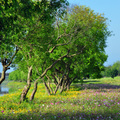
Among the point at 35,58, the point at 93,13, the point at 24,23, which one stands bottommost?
the point at 35,58

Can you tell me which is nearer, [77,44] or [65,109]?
[65,109]

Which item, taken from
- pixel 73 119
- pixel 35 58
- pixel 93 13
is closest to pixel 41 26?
pixel 35 58

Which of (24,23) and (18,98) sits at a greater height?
(24,23)

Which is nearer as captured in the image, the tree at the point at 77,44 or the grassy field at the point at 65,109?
the grassy field at the point at 65,109

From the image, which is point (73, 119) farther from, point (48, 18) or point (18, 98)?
point (18, 98)

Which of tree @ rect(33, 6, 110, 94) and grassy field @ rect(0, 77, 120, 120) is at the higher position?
tree @ rect(33, 6, 110, 94)

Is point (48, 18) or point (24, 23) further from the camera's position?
point (24, 23)

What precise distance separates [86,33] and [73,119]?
13403 mm

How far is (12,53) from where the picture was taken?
739 inches

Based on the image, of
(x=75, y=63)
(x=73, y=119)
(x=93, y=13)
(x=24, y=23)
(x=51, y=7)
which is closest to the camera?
(x=73, y=119)

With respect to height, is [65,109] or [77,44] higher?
[77,44]

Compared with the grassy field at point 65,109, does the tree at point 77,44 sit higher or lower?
higher

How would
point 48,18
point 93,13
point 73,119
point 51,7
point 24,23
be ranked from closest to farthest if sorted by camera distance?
1. point 73,119
2. point 48,18
3. point 51,7
4. point 24,23
5. point 93,13

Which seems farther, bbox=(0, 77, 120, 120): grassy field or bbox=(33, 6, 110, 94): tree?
bbox=(33, 6, 110, 94): tree
